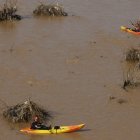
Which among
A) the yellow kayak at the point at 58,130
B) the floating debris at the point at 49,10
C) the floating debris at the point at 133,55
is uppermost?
the floating debris at the point at 49,10

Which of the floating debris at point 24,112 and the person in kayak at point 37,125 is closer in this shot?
the person in kayak at point 37,125

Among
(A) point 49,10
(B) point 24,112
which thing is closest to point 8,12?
(A) point 49,10

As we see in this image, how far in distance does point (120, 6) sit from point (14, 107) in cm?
1578

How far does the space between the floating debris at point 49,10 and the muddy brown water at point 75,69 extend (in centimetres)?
44

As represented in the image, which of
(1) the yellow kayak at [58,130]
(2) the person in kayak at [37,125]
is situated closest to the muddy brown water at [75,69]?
(1) the yellow kayak at [58,130]

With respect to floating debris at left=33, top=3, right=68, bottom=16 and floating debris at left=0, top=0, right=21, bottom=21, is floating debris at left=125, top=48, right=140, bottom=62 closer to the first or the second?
floating debris at left=33, top=3, right=68, bottom=16

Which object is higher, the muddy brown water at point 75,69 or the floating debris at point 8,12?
the floating debris at point 8,12

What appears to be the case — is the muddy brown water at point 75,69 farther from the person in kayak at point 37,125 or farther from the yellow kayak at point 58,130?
the person in kayak at point 37,125

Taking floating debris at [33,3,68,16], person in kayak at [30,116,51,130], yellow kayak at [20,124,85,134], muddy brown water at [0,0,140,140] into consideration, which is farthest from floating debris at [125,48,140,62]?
floating debris at [33,3,68,16]

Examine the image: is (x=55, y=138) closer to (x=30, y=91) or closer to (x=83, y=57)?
(x=30, y=91)

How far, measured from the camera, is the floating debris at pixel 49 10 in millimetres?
28609

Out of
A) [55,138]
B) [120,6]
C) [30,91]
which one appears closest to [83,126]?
[55,138]

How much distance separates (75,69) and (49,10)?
858cm

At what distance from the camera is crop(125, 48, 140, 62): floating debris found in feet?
71.1
